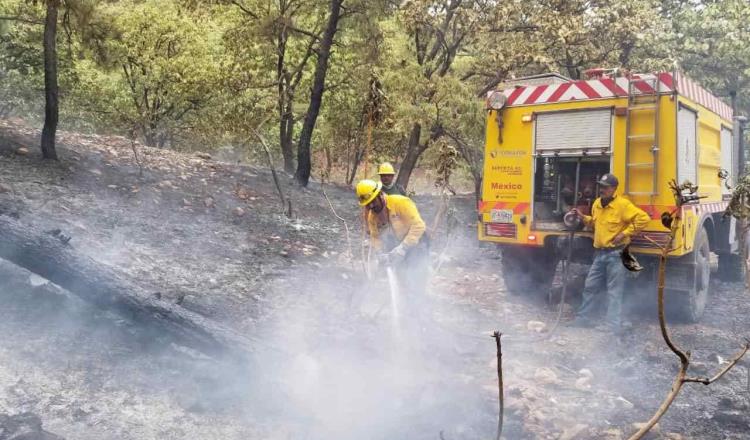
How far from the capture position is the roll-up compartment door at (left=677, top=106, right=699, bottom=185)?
5.96 meters

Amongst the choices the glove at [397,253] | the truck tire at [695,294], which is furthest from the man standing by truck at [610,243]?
the glove at [397,253]

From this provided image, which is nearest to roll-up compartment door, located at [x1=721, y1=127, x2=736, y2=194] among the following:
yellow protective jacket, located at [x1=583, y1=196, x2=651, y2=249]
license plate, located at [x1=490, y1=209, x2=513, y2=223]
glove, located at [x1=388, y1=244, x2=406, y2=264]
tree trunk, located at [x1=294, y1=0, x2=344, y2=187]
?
yellow protective jacket, located at [x1=583, y1=196, x2=651, y2=249]

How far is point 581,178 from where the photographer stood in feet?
22.9

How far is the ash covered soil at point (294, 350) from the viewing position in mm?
3875

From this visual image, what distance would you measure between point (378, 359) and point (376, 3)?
10288 millimetres

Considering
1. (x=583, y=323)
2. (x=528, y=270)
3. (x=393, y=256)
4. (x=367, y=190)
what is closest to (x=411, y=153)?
(x=528, y=270)

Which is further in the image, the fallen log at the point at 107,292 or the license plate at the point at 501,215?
the license plate at the point at 501,215

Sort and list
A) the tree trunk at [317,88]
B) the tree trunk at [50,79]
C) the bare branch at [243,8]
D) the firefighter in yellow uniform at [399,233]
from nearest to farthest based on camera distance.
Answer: the firefighter in yellow uniform at [399,233]
the tree trunk at [50,79]
the tree trunk at [317,88]
the bare branch at [243,8]

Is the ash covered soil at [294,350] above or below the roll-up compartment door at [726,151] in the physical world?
below

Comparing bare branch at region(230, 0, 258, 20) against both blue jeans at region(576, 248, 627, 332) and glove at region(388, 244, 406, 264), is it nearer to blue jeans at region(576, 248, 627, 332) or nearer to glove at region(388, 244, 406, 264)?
glove at region(388, 244, 406, 264)

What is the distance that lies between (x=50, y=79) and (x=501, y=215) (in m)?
7.01

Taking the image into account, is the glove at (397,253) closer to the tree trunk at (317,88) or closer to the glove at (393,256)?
the glove at (393,256)

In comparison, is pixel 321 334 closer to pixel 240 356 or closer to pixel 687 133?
pixel 240 356

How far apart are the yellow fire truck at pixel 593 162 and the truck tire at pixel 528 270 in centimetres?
1
